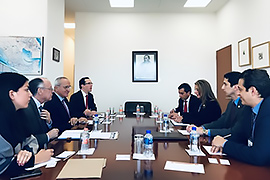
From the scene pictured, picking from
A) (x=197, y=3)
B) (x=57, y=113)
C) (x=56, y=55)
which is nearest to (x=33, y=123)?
(x=57, y=113)

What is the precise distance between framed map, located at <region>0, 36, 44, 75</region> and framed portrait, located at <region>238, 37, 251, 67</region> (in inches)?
135

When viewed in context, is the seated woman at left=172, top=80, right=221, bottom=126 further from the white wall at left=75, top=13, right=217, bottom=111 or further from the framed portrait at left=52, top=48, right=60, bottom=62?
the framed portrait at left=52, top=48, right=60, bottom=62

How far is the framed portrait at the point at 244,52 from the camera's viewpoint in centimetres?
344

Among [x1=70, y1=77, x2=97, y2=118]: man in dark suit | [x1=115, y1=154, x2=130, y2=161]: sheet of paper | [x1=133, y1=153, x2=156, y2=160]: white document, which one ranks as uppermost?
[x1=70, y1=77, x2=97, y2=118]: man in dark suit

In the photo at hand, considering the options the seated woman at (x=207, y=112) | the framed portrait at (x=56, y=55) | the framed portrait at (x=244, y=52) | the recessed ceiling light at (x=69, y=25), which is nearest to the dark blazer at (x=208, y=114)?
the seated woman at (x=207, y=112)

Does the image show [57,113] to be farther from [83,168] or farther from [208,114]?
[208,114]

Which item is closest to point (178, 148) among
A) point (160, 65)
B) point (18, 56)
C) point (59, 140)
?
point (59, 140)

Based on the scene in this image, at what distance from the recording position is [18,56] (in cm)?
323

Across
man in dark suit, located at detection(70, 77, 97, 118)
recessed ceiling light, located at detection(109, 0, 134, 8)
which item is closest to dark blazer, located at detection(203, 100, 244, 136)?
man in dark suit, located at detection(70, 77, 97, 118)

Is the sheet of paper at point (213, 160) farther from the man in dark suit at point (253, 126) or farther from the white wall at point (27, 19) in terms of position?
the white wall at point (27, 19)

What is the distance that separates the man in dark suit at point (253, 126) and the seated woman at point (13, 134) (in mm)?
1188

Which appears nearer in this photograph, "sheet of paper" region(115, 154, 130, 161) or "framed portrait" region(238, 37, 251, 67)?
"sheet of paper" region(115, 154, 130, 161)

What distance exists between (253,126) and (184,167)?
2.09 feet

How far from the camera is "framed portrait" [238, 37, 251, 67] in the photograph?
11.3 feet
